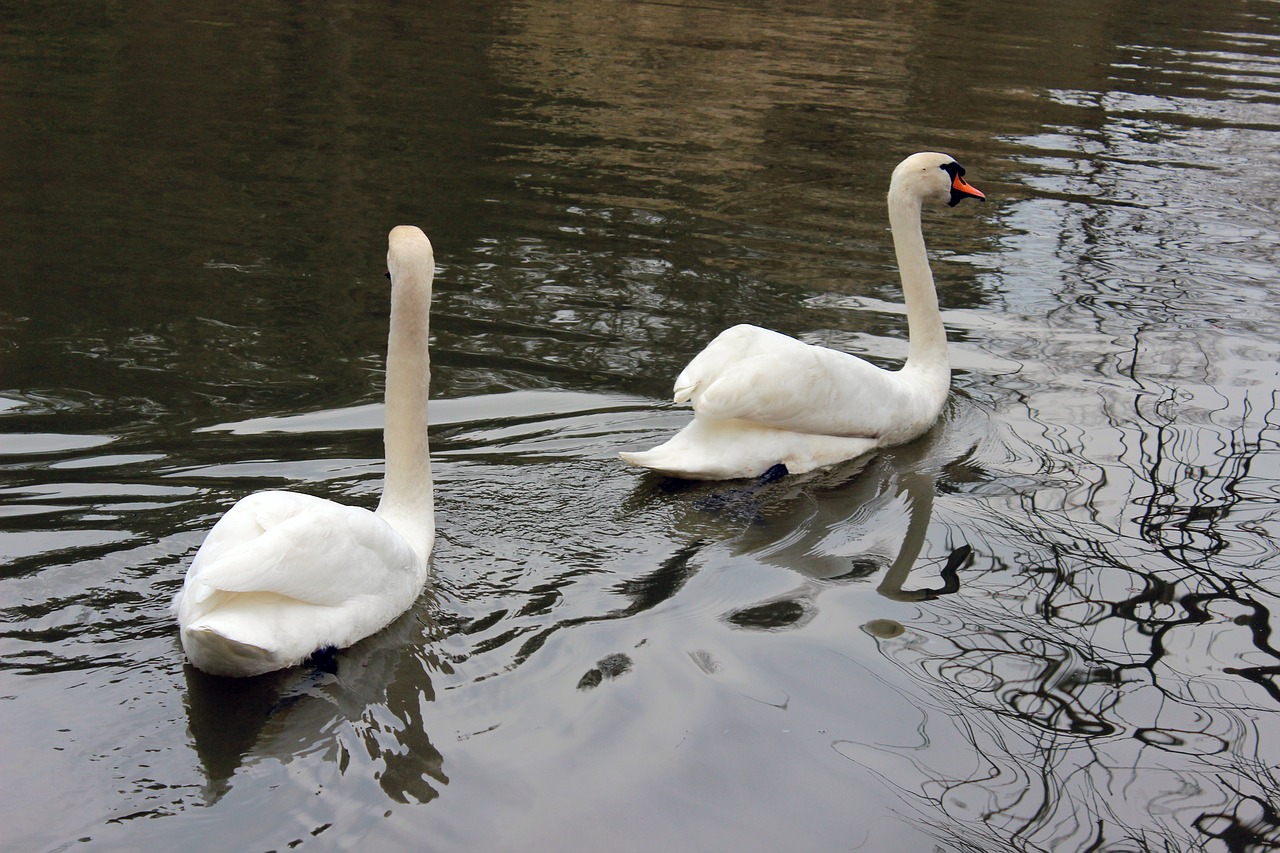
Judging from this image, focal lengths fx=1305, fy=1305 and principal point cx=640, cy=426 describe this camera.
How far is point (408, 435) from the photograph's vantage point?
502 centimetres

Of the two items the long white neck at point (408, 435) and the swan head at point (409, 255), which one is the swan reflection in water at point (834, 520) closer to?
the long white neck at point (408, 435)

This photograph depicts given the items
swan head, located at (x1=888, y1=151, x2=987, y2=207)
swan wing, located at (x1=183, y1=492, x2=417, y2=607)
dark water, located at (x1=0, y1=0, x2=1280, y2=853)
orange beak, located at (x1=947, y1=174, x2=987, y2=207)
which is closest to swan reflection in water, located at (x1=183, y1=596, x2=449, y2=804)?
dark water, located at (x1=0, y1=0, x2=1280, y2=853)

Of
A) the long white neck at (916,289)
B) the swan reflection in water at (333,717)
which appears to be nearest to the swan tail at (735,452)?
the long white neck at (916,289)

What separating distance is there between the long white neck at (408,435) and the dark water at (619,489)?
243 millimetres

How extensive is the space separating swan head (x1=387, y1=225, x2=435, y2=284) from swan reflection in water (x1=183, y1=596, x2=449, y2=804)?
4.33 ft

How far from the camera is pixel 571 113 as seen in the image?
14.3 metres

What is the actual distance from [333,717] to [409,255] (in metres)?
1.67

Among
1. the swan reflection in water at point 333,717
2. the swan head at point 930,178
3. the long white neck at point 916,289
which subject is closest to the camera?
the swan reflection in water at point 333,717

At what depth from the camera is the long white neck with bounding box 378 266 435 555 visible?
490 centimetres

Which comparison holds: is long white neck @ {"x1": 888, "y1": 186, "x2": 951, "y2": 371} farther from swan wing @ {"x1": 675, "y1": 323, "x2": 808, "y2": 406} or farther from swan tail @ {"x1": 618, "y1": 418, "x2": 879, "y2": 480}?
swan wing @ {"x1": 675, "y1": 323, "x2": 808, "y2": 406}

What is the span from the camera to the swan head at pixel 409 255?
4.71 meters

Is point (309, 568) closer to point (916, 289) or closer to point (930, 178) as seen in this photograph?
point (916, 289)

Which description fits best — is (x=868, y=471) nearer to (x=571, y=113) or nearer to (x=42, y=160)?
(x=42, y=160)

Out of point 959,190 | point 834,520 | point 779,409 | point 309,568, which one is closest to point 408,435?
point 309,568
